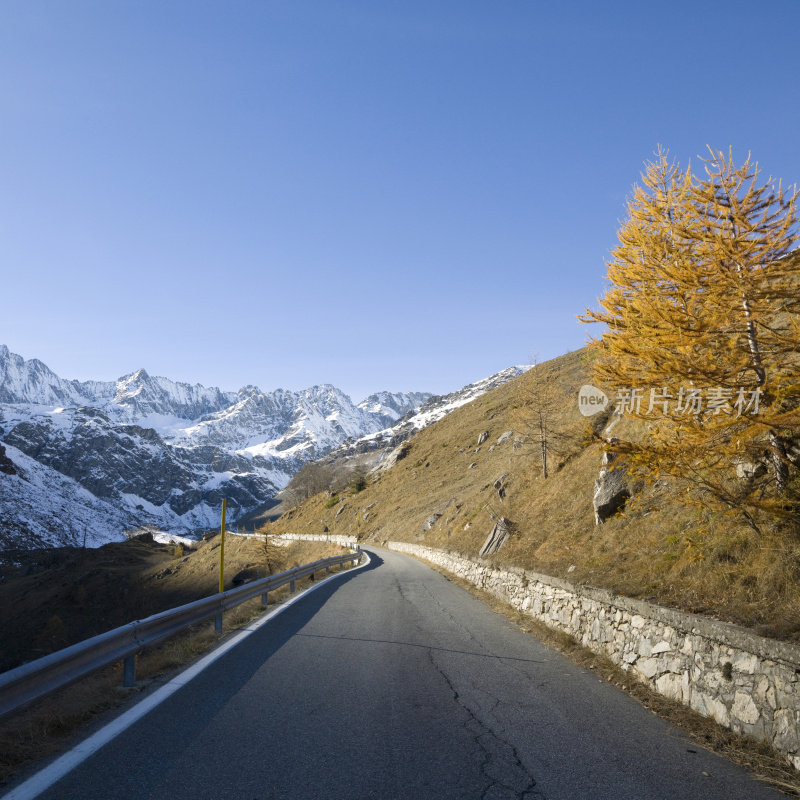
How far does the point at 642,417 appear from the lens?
8.50m

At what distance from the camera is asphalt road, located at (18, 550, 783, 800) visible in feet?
11.6

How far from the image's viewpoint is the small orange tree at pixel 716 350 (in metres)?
7.34

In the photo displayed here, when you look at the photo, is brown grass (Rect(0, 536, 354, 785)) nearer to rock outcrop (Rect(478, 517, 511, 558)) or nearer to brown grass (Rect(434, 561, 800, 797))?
brown grass (Rect(434, 561, 800, 797))

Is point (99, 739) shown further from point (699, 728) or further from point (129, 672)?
point (699, 728)

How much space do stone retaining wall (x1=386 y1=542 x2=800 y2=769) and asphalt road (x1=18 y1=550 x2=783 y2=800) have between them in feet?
1.71

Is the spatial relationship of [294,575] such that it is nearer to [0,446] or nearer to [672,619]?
[672,619]

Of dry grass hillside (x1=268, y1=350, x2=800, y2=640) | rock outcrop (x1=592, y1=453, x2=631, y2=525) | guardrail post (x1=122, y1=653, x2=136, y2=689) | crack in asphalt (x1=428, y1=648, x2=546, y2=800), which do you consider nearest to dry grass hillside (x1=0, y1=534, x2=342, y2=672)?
dry grass hillside (x1=268, y1=350, x2=800, y2=640)

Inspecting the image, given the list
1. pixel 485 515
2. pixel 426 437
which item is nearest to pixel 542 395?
pixel 485 515

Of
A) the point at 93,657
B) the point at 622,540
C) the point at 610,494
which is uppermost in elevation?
the point at 610,494

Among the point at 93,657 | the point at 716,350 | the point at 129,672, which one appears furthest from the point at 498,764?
the point at 716,350

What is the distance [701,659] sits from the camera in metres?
5.27

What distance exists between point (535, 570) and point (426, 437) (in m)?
72.8

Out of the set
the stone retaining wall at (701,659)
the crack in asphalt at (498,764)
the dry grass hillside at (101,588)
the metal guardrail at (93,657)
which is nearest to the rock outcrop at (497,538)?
the stone retaining wall at (701,659)

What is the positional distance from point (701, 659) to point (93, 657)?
19.7 feet
